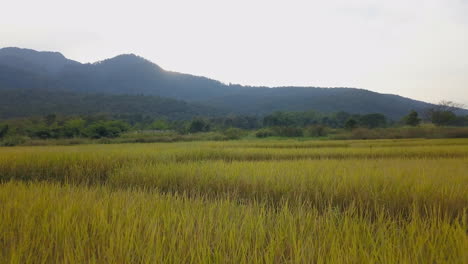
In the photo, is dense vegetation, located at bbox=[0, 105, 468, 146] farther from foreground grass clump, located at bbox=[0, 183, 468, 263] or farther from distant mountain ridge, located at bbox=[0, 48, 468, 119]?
distant mountain ridge, located at bbox=[0, 48, 468, 119]

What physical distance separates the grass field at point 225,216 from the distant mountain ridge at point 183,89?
109 metres

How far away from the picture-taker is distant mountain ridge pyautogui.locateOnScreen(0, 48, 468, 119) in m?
110

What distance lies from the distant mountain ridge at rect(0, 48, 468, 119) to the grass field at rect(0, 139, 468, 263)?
10857 centimetres

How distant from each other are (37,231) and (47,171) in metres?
4.47

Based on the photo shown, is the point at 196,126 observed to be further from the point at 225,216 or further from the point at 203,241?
the point at 203,241

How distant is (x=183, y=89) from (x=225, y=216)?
189 meters

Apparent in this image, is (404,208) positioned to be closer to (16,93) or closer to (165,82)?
(16,93)

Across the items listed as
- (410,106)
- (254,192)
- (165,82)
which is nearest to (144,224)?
(254,192)

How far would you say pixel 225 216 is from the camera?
1.62 m

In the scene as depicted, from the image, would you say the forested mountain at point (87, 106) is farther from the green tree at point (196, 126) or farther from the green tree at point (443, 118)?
the green tree at point (443, 118)

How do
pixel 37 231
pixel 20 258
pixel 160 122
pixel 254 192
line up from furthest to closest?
pixel 160 122 → pixel 254 192 → pixel 37 231 → pixel 20 258

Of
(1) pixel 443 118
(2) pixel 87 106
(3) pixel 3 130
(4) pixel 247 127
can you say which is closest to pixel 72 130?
(3) pixel 3 130

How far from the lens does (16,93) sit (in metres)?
81.9

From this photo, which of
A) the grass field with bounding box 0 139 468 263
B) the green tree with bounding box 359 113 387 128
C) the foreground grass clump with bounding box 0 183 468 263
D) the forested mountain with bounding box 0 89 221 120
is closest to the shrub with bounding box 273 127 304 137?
the green tree with bounding box 359 113 387 128
